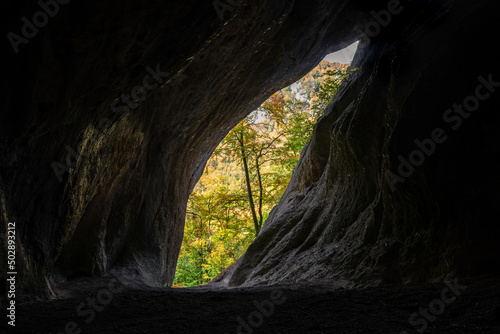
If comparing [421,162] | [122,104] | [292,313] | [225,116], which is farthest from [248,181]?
[292,313]

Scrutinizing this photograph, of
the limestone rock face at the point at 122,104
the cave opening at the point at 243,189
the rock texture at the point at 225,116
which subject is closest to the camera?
the limestone rock face at the point at 122,104

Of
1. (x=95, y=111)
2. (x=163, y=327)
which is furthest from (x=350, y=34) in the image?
(x=163, y=327)

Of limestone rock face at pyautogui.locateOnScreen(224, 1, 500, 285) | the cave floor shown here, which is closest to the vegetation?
limestone rock face at pyautogui.locateOnScreen(224, 1, 500, 285)

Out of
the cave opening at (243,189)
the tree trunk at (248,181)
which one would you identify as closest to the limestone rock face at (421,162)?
the cave opening at (243,189)

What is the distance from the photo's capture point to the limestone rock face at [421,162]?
491 cm

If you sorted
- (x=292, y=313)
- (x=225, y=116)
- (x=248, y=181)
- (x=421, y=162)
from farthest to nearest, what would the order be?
1. (x=248, y=181)
2. (x=225, y=116)
3. (x=421, y=162)
4. (x=292, y=313)

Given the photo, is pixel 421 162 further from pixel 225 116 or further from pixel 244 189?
pixel 244 189

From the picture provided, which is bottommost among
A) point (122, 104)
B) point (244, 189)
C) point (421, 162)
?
point (421, 162)

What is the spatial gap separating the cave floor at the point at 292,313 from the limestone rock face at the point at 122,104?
1.07 metres

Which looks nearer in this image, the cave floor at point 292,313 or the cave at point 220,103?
the cave floor at point 292,313

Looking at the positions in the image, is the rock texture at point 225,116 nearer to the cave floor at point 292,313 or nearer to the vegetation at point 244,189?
the cave floor at point 292,313

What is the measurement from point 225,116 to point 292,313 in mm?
8830

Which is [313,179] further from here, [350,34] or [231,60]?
[231,60]

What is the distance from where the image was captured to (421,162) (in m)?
5.77
